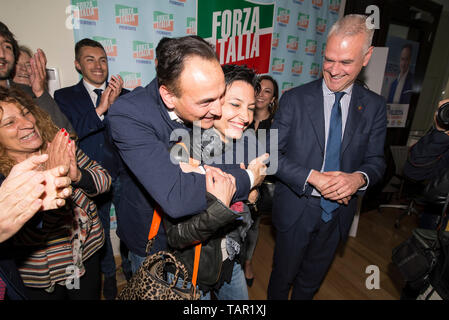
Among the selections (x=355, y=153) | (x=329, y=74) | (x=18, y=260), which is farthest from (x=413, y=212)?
(x=18, y=260)

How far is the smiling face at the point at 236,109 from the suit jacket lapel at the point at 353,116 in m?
0.83

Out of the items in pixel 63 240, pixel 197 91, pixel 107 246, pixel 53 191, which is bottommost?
pixel 107 246

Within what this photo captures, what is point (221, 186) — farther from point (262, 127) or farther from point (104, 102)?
point (104, 102)

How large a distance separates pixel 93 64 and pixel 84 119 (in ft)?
1.97

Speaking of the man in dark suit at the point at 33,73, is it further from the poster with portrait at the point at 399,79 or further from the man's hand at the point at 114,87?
the poster with portrait at the point at 399,79

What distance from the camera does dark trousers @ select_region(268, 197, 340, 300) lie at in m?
1.90

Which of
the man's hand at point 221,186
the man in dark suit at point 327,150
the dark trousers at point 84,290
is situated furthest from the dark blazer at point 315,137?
the dark trousers at point 84,290

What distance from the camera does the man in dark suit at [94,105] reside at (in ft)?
7.63

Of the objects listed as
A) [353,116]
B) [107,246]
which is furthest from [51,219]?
[353,116]

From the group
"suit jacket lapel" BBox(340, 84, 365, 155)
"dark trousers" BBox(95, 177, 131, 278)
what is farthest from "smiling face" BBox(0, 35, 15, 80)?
"suit jacket lapel" BBox(340, 84, 365, 155)

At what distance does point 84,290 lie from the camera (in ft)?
5.54

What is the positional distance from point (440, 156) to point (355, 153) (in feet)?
1.84

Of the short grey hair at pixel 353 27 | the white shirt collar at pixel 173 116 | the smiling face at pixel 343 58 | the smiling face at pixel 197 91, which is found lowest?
the white shirt collar at pixel 173 116

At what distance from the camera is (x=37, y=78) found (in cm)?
197
